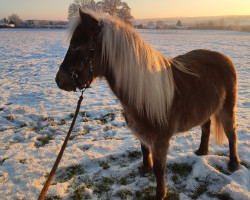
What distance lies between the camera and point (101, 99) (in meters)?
5.98

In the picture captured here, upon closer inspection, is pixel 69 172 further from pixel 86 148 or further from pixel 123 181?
pixel 123 181

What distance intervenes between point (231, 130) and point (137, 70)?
2.12 metres

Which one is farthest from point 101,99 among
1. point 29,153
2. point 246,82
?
point 246,82

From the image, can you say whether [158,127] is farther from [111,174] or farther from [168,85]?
[111,174]

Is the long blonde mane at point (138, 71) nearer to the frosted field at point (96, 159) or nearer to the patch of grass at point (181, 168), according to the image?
the frosted field at point (96, 159)

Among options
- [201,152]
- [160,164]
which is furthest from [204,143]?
[160,164]

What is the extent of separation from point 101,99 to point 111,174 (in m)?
3.26

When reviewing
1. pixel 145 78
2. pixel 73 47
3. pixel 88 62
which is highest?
pixel 73 47

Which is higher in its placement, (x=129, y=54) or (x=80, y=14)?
(x=80, y=14)

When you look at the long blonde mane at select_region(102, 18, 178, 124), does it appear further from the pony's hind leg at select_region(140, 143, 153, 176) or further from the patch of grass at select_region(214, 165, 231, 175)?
the patch of grass at select_region(214, 165, 231, 175)

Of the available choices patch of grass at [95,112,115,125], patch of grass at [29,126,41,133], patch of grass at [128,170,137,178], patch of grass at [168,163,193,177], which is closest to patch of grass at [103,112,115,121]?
patch of grass at [95,112,115,125]

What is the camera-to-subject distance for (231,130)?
10.1 feet

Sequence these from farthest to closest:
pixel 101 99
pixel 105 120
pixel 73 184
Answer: pixel 101 99
pixel 105 120
pixel 73 184

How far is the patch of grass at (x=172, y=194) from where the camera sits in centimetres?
262
